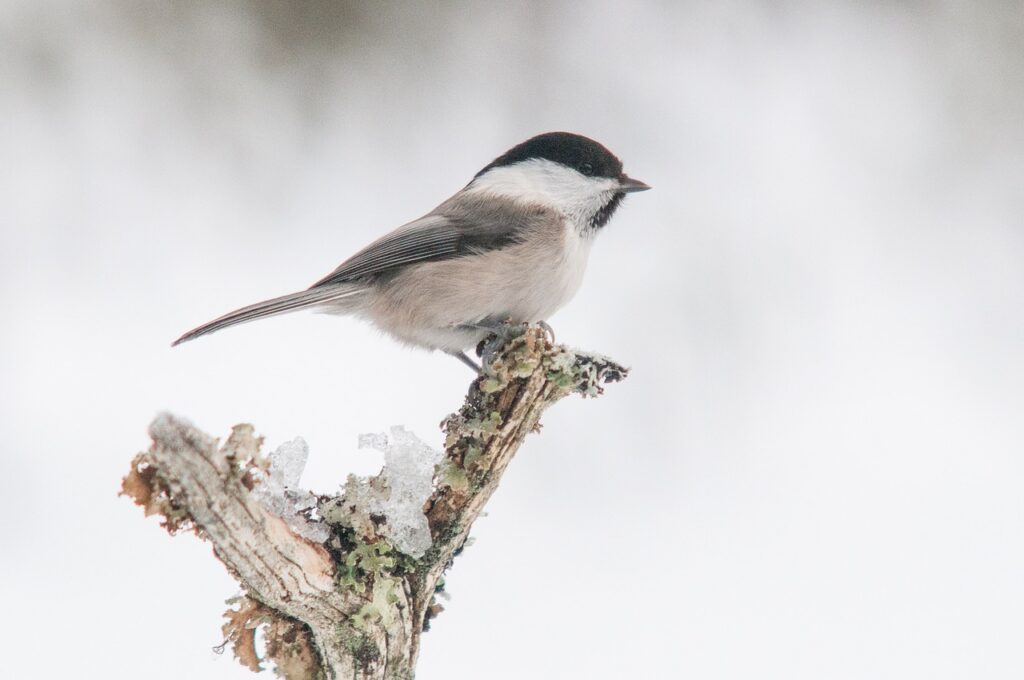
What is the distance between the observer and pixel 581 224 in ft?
8.70

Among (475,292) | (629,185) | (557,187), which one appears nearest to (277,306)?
(475,292)

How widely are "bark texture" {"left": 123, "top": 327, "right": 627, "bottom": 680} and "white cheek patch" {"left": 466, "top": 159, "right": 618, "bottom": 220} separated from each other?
875 millimetres

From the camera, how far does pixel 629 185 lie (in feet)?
8.86

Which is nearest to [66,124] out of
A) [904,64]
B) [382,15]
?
[382,15]

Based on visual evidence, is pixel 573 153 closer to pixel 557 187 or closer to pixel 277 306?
pixel 557 187

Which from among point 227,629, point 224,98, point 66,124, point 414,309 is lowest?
point 227,629

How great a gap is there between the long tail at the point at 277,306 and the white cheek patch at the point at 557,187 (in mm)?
564

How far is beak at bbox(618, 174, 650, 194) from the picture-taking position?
8.84 feet

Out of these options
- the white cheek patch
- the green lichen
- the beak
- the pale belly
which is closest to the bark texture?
the green lichen

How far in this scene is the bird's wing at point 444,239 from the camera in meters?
2.48

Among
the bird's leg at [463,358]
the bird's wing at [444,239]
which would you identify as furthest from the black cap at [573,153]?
the bird's leg at [463,358]

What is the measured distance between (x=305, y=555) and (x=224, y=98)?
7.77 ft

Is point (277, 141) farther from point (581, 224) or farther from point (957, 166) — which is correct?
point (957, 166)

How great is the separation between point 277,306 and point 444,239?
54 cm
